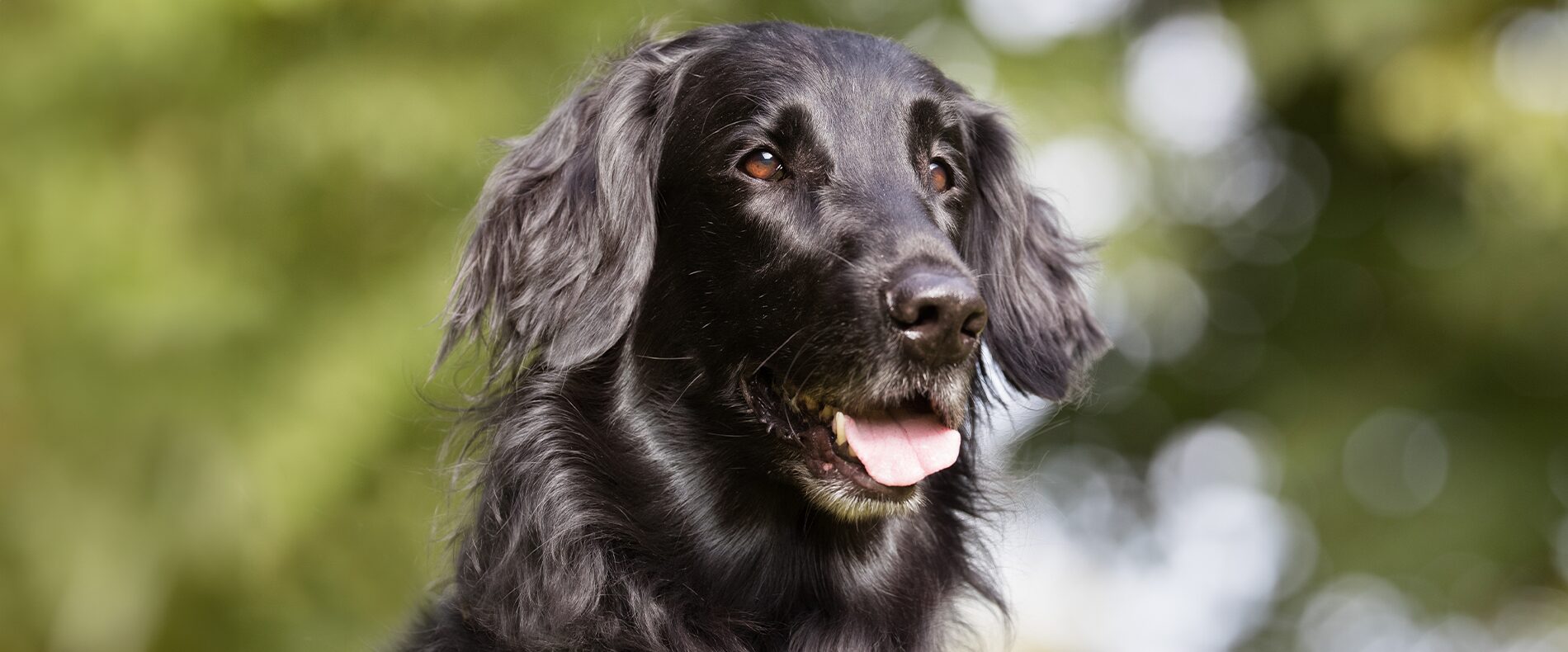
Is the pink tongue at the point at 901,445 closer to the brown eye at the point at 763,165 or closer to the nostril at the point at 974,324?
the nostril at the point at 974,324

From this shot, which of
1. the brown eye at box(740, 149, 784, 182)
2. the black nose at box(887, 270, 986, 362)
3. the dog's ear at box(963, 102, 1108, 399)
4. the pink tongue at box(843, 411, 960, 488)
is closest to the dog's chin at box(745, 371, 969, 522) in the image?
the pink tongue at box(843, 411, 960, 488)

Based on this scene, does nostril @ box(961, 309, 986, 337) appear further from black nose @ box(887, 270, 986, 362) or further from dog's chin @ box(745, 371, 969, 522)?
dog's chin @ box(745, 371, 969, 522)

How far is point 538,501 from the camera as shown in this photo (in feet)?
11.1

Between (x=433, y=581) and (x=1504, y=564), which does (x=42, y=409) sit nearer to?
(x=433, y=581)

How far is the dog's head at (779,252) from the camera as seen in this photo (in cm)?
307

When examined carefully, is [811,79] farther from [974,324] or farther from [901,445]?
[901,445]

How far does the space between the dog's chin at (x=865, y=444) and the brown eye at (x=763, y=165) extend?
0.55 meters

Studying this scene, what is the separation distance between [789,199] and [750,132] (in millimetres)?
218

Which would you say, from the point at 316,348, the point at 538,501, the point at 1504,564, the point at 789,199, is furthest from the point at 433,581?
the point at 1504,564

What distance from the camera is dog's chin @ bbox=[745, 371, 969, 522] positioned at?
3.07 metres

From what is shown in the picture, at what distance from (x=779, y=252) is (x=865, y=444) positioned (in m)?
0.52

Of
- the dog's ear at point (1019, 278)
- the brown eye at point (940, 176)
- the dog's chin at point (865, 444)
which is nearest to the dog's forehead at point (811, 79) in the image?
the brown eye at point (940, 176)

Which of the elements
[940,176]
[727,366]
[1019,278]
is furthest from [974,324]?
[1019,278]

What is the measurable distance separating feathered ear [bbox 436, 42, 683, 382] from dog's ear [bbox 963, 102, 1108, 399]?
3.27ft
